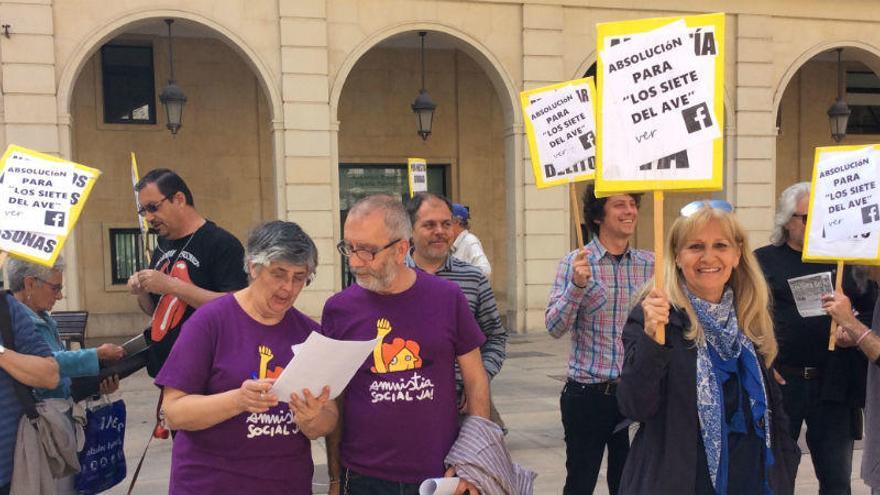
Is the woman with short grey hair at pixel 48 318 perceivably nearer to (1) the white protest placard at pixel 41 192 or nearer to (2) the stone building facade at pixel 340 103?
(1) the white protest placard at pixel 41 192

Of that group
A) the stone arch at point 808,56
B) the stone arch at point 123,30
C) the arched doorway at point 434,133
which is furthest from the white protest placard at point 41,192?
the stone arch at point 808,56

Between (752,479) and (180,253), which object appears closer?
(752,479)

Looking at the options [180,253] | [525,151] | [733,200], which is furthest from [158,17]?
[733,200]

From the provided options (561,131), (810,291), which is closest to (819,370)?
(810,291)

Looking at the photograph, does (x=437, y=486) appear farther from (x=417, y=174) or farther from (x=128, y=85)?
(x=128, y=85)

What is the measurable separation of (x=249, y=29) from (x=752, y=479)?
11.0 meters

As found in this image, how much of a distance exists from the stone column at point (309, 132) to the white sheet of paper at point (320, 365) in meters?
9.64

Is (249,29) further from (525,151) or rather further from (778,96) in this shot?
(778,96)

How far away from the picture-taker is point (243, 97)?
588 inches

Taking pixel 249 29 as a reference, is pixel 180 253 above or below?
below

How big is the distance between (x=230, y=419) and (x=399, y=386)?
1.91 feet

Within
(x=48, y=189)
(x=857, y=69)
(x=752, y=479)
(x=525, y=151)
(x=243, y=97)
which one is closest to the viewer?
(x=752, y=479)

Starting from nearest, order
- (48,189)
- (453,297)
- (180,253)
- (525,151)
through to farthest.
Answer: (453,297)
(48,189)
(180,253)
(525,151)

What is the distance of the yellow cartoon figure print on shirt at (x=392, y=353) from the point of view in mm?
2684
